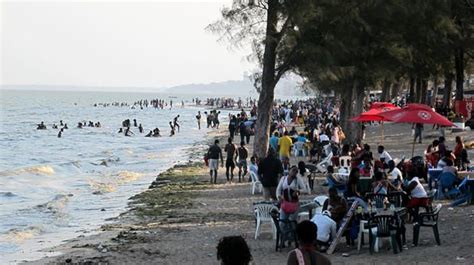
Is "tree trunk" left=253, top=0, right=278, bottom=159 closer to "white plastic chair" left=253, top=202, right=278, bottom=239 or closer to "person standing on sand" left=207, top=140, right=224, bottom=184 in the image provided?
"person standing on sand" left=207, top=140, right=224, bottom=184

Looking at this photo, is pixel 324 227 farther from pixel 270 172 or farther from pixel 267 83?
pixel 267 83

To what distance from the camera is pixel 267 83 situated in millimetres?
22422

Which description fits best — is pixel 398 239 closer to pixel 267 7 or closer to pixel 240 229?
pixel 240 229

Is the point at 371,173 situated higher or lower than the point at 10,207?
higher

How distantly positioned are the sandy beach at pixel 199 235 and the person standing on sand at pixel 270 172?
2.39 feet

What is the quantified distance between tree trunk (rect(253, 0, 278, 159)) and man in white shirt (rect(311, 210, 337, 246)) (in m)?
11.5

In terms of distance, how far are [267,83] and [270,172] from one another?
7.29 meters

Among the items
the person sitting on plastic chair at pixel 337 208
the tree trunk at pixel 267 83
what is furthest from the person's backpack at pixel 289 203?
the tree trunk at pixel 267 83

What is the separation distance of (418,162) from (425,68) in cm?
1874

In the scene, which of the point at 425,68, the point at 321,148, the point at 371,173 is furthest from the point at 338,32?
the point at 425,68

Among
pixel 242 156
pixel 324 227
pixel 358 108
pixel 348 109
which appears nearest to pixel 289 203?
pixel 324 227

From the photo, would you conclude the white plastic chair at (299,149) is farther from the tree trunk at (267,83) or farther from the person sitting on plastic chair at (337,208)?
the person sitting on plastic chair at (337,208)

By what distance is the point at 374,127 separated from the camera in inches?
1861

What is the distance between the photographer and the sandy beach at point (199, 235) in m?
10.6
